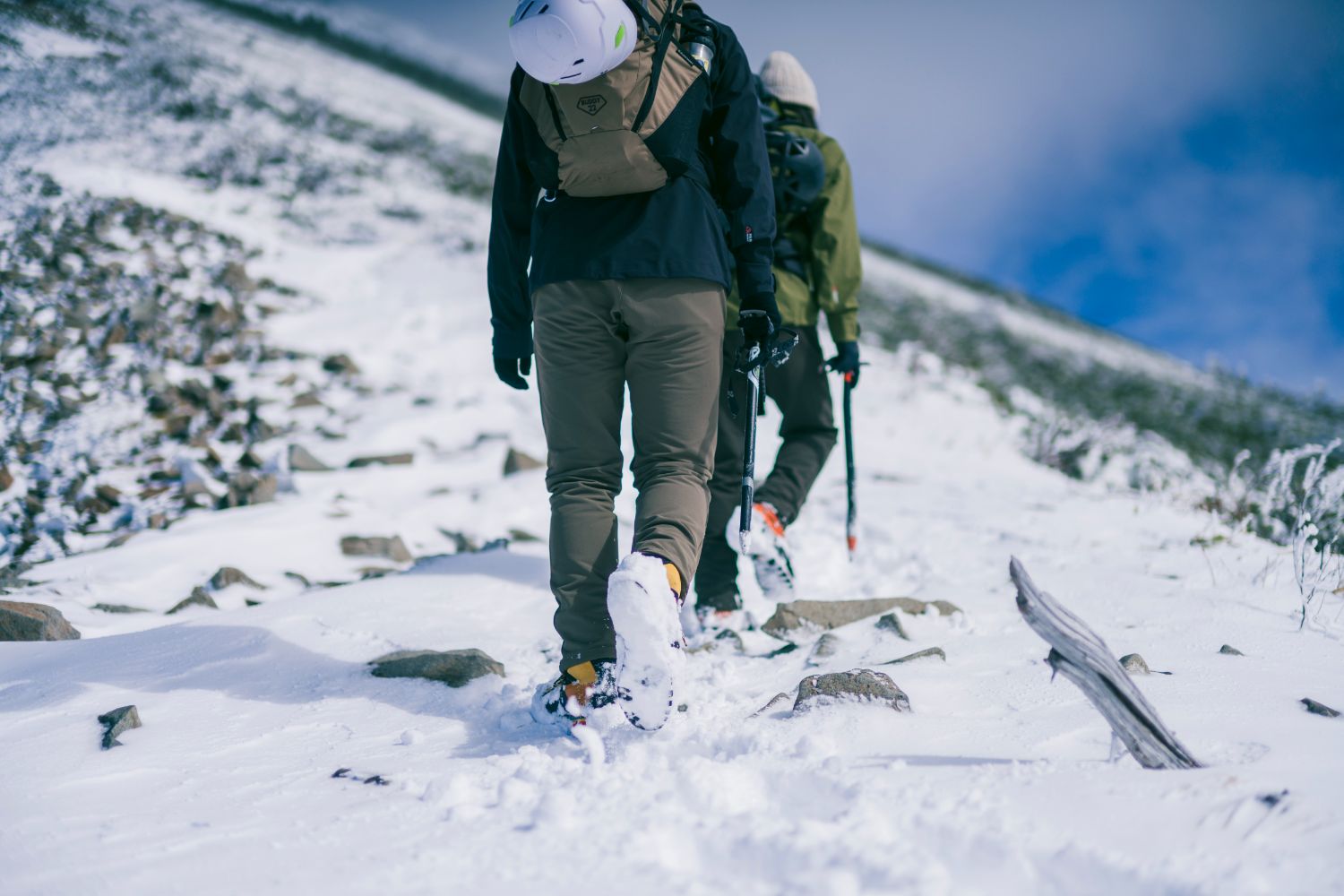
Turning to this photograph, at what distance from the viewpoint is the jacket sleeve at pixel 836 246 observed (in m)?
3.39

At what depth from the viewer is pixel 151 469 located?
5195 mm

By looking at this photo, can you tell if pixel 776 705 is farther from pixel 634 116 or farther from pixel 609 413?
pixel 634 116

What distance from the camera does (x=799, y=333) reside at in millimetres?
3391

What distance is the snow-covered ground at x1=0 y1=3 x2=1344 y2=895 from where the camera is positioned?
139cm

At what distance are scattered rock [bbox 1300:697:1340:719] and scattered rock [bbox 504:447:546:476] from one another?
4.30 m

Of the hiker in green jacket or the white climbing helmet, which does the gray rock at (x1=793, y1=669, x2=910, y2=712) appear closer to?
the hiker in green jacket

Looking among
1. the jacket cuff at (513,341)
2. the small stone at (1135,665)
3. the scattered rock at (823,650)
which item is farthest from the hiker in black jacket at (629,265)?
the small stone at (1135,665)

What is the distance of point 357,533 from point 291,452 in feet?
3.86

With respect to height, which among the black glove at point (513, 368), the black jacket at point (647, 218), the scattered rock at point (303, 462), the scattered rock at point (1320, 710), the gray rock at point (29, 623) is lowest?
the scattered rock at point (303, 462)

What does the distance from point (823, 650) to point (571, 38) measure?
2015 mm

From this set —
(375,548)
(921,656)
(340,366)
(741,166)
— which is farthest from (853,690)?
(340,366)

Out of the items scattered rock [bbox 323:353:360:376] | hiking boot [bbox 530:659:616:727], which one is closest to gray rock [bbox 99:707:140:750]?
hiking boot [bbox 530:659:616:727]

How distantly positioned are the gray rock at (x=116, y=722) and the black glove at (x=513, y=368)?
1.35m

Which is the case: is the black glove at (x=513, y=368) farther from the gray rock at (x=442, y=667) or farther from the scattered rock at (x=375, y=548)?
the scattered rock at (x=375, y=548)
